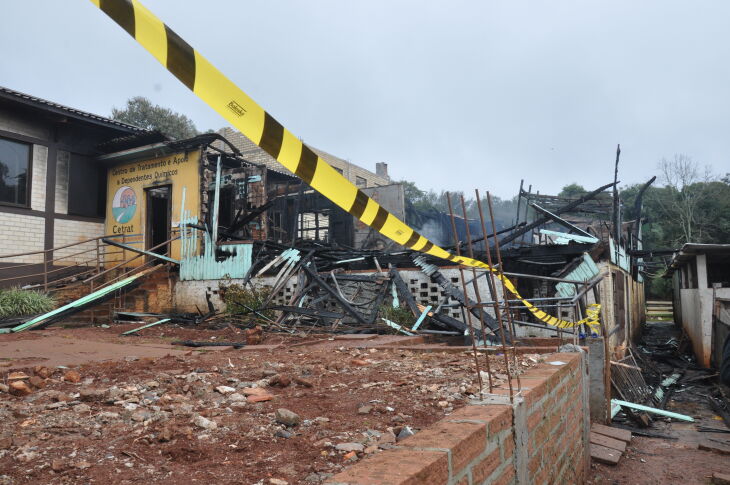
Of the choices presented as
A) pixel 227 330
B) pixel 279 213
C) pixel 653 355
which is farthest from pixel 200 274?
pixel 653 355

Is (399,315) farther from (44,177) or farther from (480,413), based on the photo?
(44,177)

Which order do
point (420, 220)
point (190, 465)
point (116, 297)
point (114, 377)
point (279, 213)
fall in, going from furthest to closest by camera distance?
point (420, 220) → point (279, 213) → point (116, 297) → point (114, 377) → point (190, 465)

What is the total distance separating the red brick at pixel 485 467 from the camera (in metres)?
2.26

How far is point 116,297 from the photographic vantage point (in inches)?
475

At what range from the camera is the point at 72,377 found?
3684 millimetres

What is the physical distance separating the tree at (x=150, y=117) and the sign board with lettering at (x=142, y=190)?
511 inches

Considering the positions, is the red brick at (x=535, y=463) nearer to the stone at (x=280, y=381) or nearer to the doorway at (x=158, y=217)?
the stone at (x=280, y=381)

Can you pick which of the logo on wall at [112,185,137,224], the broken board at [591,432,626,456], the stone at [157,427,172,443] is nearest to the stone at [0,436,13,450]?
the stone at [157,427,172,443]

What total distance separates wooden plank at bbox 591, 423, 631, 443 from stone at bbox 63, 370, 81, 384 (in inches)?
242

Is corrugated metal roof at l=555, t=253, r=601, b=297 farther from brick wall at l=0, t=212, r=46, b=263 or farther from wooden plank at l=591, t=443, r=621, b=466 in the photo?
brick wall at l=0, t=212, r=46, b=263

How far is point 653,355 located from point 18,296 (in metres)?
16.9

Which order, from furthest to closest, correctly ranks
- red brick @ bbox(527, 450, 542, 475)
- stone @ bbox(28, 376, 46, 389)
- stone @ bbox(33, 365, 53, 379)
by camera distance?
stone @ bbox(33, 365, 53, 379) → stone @ bbox(28, 376, 46, 389) → red brick @ bbox(527, 450, 542, 475)

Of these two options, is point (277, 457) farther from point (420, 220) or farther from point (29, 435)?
point (420, 220)

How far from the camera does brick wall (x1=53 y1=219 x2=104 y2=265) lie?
13.5m
